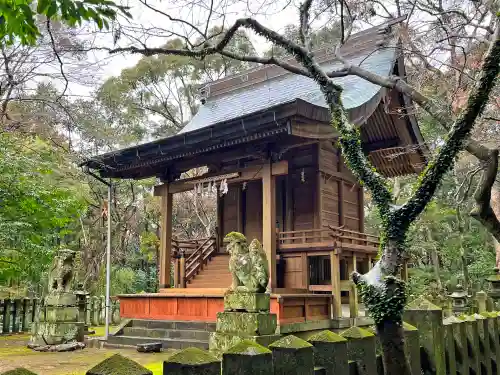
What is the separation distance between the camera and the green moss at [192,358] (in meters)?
1.76

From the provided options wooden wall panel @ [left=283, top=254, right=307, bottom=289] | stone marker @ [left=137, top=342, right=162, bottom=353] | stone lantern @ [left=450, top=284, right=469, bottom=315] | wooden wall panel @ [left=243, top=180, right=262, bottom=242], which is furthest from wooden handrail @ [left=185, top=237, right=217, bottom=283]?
stone lantern @ [left=450, top=284, right=469, bottom=315]

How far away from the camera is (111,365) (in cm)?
158

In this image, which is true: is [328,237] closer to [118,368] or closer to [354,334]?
[354,334]

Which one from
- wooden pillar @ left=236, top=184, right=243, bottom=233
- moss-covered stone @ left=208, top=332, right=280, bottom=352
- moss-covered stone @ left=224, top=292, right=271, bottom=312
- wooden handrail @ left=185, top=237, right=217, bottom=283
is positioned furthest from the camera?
wooden pillar @ left=236, top=184, right=243, bottom=233

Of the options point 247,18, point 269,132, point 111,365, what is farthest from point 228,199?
point 111,365

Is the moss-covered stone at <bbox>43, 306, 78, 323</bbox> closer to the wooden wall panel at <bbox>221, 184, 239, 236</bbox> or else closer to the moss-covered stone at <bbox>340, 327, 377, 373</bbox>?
the wooden wall panel at <bbox>221, 184, 239, 236</bbox>

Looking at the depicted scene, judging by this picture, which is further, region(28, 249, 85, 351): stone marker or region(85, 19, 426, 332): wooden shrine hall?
region(85, 19, 426, 332): wooden shrine hall

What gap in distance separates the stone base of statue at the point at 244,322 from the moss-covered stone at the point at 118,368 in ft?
18.4

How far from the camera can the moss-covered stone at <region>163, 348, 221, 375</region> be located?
1745 mm

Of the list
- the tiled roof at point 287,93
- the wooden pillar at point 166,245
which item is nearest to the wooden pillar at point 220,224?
the wooden pillar at point 166,245

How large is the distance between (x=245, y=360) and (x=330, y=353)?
2.23 feet

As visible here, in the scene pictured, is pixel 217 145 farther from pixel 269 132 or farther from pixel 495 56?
pixel 495 56

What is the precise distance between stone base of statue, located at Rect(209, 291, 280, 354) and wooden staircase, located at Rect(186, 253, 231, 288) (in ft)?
18.4

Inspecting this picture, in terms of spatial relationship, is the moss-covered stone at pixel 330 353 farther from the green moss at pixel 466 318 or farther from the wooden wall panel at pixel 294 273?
the wooden wall panel at pixel 294 273
